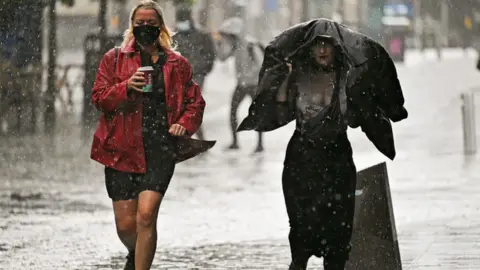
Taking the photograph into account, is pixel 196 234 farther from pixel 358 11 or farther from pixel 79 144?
pixel 358 11

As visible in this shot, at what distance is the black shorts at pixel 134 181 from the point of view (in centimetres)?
788

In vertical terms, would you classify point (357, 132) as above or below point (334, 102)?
below

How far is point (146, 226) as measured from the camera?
785cm

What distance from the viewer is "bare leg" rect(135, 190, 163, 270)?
25.7 ft

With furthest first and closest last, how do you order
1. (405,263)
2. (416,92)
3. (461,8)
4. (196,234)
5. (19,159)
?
(461,8) < (416,92) < (19,159) < (196,234) < (405,263)

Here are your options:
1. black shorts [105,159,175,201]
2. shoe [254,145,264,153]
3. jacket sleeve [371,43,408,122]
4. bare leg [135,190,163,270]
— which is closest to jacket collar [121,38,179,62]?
black shorts [105,159,175,201]

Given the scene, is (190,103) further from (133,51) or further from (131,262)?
(131,262)

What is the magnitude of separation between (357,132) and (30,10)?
18.5 ft

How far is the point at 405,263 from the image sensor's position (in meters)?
9.43

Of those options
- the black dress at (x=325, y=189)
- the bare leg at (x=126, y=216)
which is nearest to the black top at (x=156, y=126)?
the bare leg at (x=126, y=216)

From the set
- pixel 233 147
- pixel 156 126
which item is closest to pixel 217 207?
pixel 156 126

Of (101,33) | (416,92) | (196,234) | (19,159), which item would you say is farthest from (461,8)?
(196,234)

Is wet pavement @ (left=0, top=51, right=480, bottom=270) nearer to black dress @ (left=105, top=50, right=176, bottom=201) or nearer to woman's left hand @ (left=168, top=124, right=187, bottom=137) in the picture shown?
black dress @ (left=105, top=50, right=176, bottom=201)

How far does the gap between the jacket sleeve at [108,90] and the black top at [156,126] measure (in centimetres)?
17
